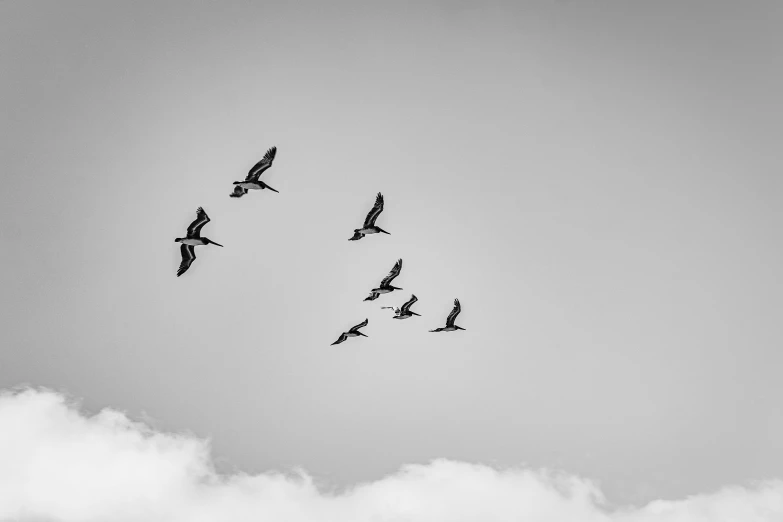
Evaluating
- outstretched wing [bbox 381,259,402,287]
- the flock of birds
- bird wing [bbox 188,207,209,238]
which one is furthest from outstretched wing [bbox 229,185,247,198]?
outstretched wing [bbox 381,259,402,287]

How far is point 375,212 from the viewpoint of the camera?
56.4 meters

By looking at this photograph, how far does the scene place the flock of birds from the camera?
4603cm

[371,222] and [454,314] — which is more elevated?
[371,222]

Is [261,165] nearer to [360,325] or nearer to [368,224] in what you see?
[368,224]

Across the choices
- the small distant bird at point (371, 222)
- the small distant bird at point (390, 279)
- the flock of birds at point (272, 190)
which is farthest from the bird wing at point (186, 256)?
the small distant bird at point (390, 279)

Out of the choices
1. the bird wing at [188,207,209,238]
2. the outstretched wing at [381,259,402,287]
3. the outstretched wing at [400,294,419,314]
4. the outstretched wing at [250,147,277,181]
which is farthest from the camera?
the outstretched wing at [400,294,419,314]

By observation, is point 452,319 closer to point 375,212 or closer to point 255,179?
point 375,212

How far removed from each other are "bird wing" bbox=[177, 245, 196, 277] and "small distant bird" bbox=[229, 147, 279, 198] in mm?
5062

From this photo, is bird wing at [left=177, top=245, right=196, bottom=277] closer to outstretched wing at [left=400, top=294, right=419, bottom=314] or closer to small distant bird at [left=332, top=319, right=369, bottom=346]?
small distant bird at [left=332, top=319, right=369, bottom=346]

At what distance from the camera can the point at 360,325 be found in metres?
60.1

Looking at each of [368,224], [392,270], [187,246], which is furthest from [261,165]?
[392,270]

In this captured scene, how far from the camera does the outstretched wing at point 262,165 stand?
4656cm

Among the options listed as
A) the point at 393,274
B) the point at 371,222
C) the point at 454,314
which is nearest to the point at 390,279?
the point at 393,274

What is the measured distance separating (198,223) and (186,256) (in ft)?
8.92
